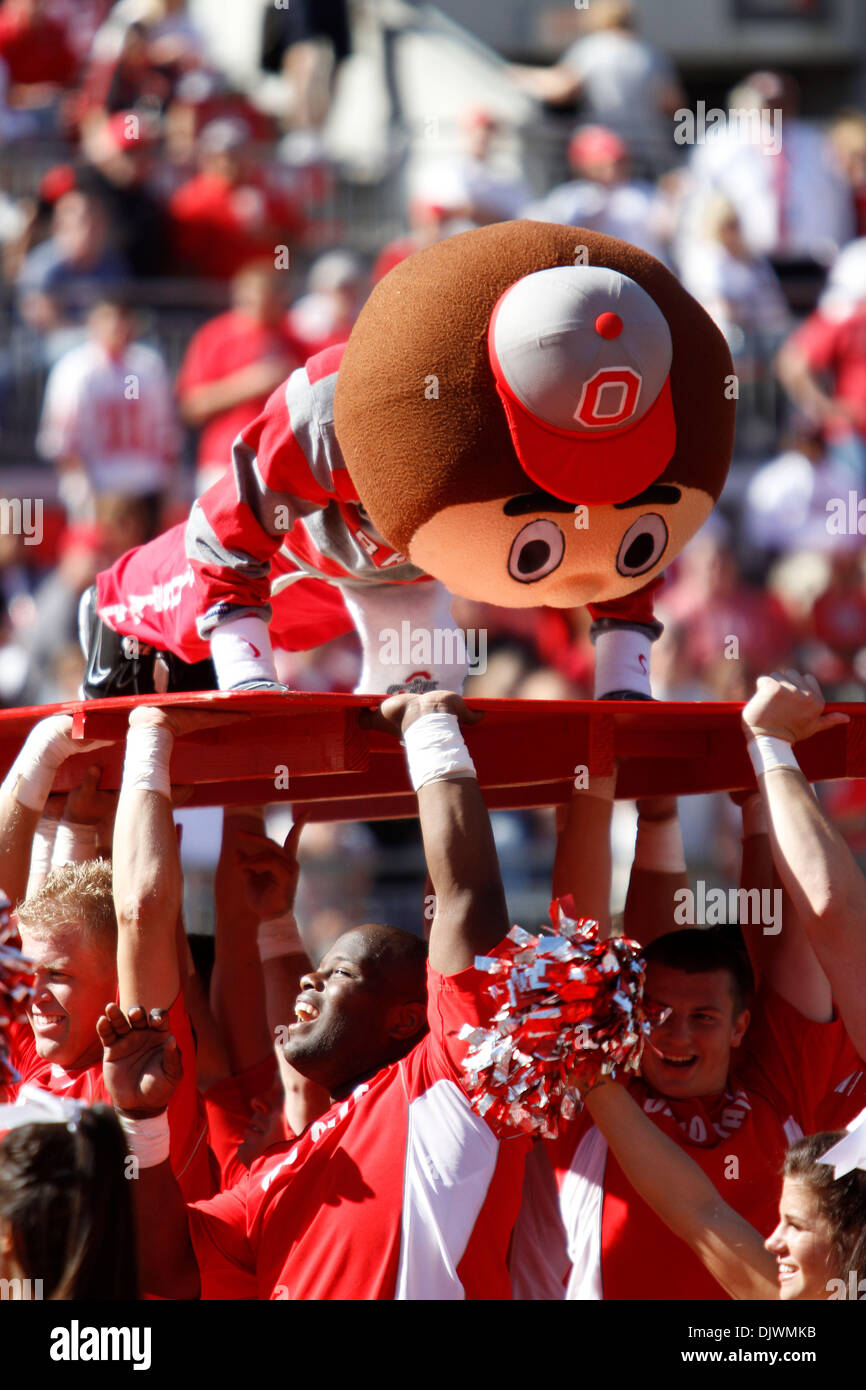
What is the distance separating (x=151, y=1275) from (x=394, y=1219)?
1.18 ft

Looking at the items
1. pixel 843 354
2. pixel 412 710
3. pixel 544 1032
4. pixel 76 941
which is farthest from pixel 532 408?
pixel 843 354

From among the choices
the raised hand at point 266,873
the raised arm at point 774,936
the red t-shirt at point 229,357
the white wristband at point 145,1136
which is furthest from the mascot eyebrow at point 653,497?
the red t-shirt at point 229,357

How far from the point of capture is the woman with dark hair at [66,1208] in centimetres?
251

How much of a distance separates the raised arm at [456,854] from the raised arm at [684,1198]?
0.31m

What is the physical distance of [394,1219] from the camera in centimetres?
279

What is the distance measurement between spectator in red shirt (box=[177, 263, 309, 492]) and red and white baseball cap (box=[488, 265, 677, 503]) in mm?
5172

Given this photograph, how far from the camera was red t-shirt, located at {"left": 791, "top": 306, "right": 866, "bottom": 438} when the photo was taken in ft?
28.1

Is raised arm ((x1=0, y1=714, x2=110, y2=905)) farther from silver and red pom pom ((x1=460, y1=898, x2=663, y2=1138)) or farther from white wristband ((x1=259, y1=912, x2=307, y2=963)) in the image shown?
silver and red pom pom ((x1=460, y1=898, x2=663, y2=1138))

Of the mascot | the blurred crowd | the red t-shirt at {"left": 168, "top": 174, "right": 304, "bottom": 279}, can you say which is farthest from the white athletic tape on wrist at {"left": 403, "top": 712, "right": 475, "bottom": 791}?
the red t-shirt at {"left": 168, "top": 174, "right": 304, "bottom": 279}

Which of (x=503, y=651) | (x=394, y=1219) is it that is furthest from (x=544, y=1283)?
(x=503, y=651)

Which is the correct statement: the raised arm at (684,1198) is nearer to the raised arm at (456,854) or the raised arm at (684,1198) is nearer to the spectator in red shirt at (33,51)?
the raised arm at (456,854)

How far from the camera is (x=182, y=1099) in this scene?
291 centimetres
